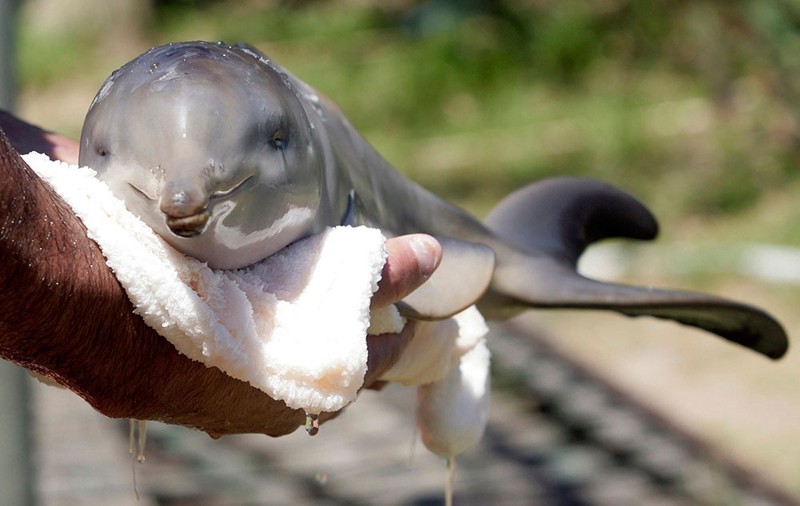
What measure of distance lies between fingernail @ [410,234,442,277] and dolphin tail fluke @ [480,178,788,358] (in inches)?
12.4

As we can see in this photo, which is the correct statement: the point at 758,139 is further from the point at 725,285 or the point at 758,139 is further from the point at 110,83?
the point at 110,83

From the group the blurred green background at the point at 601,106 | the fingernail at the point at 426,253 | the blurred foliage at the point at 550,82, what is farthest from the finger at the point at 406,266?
the blurred foliage at the point at 550,82

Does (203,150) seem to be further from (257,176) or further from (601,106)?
(601,106)

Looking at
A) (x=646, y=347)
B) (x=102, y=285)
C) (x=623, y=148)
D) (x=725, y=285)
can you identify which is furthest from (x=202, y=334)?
(x=623, y=148)

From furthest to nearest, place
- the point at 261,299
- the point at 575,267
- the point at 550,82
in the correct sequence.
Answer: the point at 550,82
the point at 575,267
the point at 261,299

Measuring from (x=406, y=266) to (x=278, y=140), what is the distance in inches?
7.3

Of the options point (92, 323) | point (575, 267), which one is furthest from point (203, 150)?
point (575, 267)

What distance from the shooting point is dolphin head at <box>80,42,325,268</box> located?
1087 mm

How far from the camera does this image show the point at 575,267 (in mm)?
1706

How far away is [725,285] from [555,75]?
129 inches

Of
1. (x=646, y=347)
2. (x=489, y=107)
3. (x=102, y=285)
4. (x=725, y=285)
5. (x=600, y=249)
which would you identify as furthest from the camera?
(x=489, y=107)

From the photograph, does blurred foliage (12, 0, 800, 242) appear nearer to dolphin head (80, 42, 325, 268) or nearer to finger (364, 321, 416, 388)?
finger (364, 321, 416, 388)

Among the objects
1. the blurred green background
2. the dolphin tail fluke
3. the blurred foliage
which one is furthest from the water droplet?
the blurred foliage

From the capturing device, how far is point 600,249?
632 centimetres
